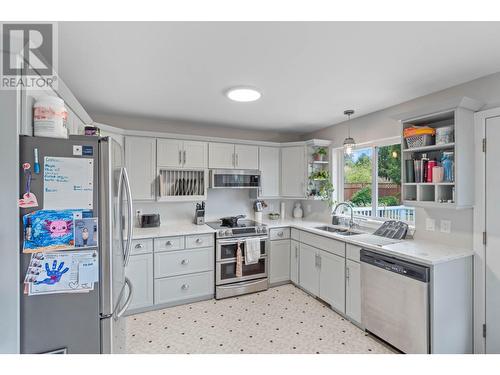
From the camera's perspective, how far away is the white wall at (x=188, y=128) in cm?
331

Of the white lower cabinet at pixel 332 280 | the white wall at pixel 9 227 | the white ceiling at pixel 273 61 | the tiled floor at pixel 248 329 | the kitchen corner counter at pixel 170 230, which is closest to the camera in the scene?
the white wall at pixel 9 227

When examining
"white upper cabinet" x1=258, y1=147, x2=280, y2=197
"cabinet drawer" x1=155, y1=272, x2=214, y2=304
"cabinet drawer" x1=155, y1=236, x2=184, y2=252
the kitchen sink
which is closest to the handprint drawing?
"cabinet drawer" x1=155, y1=236, x2=184, y2=252

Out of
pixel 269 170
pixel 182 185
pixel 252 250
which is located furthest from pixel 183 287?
pixel 269 170

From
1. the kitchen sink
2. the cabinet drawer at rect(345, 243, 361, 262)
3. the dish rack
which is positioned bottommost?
the cabinet drawer at rect(345, 243, 361, 262)

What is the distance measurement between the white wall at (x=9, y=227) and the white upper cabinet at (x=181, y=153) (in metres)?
2.18

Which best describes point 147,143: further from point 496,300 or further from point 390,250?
point 496,300

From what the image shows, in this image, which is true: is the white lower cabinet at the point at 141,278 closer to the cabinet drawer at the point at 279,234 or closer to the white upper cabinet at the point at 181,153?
the white upper cabinet at the point at 181,153

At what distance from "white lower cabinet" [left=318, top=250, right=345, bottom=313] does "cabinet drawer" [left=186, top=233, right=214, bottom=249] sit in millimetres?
1431

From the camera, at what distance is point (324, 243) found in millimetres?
3000

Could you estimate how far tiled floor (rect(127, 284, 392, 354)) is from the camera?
7.27 feet

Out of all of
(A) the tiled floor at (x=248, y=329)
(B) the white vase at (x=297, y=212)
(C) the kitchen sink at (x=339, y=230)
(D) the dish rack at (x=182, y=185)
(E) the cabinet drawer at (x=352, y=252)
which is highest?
(D) the dish rack at (x=182, y=185)

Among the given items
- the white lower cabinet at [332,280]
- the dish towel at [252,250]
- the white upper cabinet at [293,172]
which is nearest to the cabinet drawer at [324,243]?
the white lower cabinet at [332,280]

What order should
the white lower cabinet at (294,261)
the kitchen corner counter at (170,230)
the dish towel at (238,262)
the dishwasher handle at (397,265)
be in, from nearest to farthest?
the dishwasher handle at (397,265) → the kitchen corner counter at (170,230) → the dish towel at (238,262) → the white lower cabinet at (294,261)

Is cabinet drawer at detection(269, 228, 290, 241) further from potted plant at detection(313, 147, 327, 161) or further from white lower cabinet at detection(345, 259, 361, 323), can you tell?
potted plant at detection(313, 147, 327, 161)
